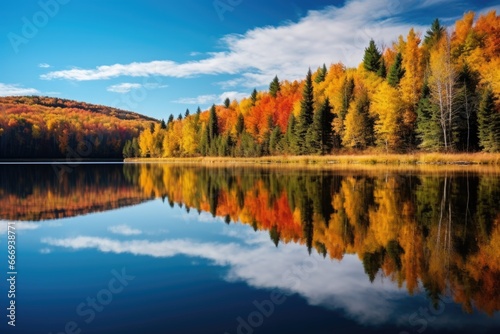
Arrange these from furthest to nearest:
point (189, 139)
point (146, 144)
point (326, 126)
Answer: point (146, 144)
point (189, 139)
point (326, 126)

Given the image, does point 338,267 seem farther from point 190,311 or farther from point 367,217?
point 367,217

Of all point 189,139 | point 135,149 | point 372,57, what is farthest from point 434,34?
point 135,149

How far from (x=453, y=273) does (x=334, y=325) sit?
9.11 feet

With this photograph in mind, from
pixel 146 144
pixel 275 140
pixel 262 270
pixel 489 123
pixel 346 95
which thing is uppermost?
pixel 346 95

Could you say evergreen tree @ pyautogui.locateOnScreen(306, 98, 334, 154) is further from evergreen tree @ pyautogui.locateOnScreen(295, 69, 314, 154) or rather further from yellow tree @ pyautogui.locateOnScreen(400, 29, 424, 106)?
yellow tree @ pyautogui.locateOnScreen(400, 29, 424, 106)

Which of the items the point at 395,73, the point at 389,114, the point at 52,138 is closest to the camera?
the point at 389,114

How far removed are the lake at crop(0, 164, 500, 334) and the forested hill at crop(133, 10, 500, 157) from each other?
38265mm

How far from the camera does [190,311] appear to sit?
5.21m

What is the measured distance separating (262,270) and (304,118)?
6225 centimetres

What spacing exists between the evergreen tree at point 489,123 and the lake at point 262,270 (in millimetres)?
33830

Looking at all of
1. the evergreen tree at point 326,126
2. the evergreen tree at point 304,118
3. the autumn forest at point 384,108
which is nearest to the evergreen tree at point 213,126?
the autumn forest at point 384,108

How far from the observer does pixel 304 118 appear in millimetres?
67625

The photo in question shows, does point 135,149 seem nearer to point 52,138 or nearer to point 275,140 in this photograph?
point 52,138

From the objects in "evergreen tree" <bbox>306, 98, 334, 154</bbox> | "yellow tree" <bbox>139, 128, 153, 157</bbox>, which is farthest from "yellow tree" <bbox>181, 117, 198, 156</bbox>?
"evergreen tree" <bbox>306, 98, 334, 154</bbox>
